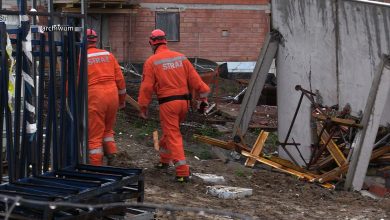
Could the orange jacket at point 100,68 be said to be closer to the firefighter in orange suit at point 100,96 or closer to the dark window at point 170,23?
the firefighter in orange suit at point 100,96

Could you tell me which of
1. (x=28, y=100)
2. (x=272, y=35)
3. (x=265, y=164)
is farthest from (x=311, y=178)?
(x=28, y=100)

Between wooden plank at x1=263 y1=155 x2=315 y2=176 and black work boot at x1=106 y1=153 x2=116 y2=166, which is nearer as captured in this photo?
black work boot at x1=106 y1=153 x2=116 y2=166

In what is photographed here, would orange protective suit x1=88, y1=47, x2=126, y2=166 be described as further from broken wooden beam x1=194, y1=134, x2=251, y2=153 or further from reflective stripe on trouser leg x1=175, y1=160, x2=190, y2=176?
broken wooden beam x1=194, y1=134, x2=251, y2=153

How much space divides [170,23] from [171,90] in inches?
727

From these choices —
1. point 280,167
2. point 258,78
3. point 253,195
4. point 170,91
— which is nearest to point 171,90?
point 170,91

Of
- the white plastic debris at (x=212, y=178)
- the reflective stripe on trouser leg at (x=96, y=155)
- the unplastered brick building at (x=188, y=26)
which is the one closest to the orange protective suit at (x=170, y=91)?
the white plastic debris at (x=212, y=178)

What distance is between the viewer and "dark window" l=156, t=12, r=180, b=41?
27.5 metres

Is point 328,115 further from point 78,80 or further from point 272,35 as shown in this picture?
point 78,80

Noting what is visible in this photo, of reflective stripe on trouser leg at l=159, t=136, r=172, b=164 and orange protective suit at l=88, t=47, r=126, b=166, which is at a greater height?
orange protective suit at l=88, t=47, r=126, b=166

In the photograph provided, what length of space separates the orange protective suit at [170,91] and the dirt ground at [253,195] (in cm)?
41

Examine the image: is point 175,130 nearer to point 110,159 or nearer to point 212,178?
point 212,178

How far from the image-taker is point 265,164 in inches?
424

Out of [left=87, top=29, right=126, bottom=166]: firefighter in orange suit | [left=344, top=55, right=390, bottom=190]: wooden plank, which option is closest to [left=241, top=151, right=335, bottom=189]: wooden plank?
[left=344, top=55, right=390, bottom=190]: wooden plank

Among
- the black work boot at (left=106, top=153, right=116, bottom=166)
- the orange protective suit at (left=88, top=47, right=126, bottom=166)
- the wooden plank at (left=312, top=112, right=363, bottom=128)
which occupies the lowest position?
the black work boot at (left=106, top=153, right=116, bottom=166)
